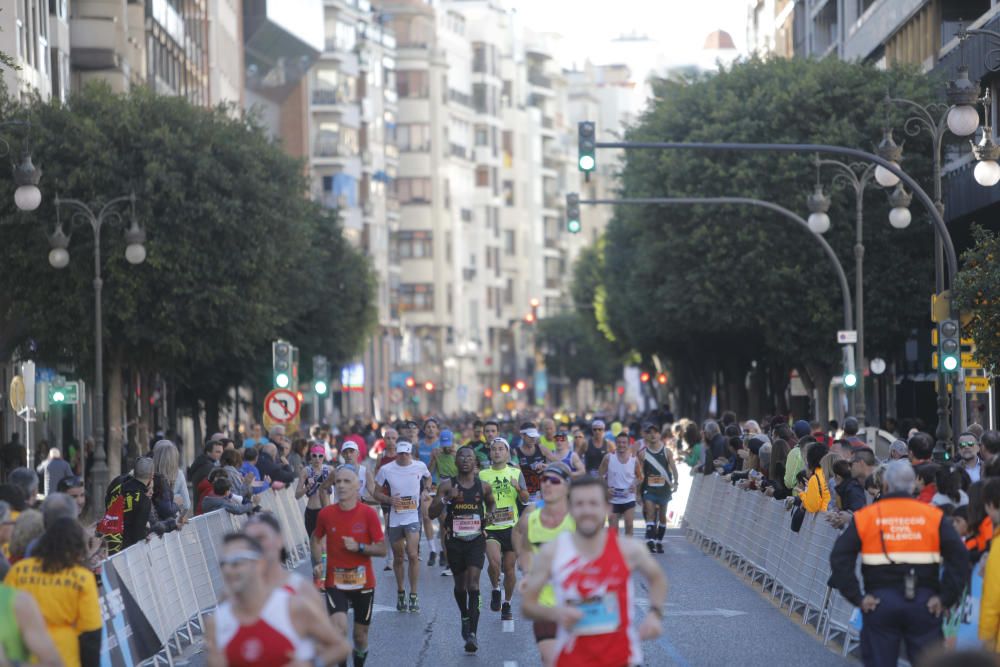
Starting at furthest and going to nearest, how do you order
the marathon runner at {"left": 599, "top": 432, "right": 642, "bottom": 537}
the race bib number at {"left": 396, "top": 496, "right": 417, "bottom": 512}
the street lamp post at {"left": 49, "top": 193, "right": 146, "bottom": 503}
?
the street lamp post at {"left": 49, "top": 193, "right": 146, "bottom": 503} → the marathon runner at {"left": 599, "top": 432, "right": 642, "bottom": 537} → the race bib number at {"left": 396, "top": 496, "right": 417, "bottom": 512}

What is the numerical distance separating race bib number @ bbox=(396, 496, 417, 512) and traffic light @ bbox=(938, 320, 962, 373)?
10.3m

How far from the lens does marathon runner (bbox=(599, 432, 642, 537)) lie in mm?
28078

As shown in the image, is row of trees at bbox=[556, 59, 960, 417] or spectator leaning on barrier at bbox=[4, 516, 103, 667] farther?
row of trees at bbox=[556, 59, 960, 417]

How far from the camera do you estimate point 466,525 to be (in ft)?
63.4

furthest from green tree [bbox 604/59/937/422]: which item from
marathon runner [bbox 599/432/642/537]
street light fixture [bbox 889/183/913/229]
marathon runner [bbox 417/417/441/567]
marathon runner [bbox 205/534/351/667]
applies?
marathon runner [bbox 205/534/351/667]

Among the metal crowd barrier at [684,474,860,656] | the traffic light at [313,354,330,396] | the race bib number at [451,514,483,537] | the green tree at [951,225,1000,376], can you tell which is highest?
the green tree at [951,225,1000,376]

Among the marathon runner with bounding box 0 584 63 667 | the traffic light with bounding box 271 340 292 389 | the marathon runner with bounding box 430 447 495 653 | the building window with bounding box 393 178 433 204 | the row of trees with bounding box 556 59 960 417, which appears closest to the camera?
the marathon runner with bounding box 0 584 63 667

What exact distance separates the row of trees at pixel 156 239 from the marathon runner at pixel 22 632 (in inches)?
1518

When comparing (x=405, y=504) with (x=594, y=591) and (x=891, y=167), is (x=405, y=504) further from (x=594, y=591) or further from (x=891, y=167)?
(x=594, y=591)

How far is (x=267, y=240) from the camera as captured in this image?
2041 inches

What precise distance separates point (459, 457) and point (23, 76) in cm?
3524

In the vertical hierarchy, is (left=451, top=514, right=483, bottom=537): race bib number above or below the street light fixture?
below

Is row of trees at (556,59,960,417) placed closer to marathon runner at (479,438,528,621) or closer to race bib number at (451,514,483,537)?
marathon runner at (479,438,528,621)

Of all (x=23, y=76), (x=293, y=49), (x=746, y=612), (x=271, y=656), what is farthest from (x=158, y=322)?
(x=293, y=49)
